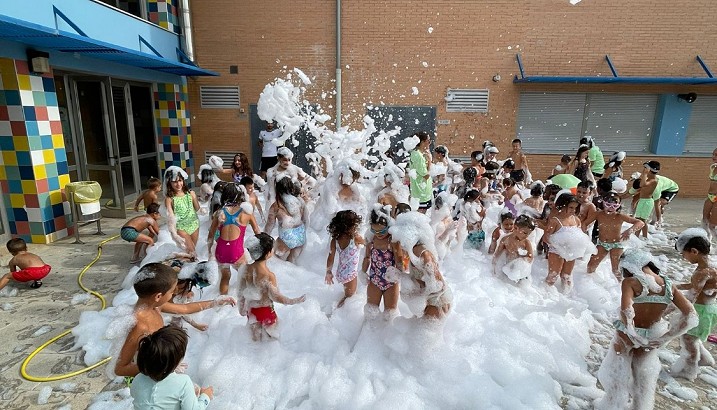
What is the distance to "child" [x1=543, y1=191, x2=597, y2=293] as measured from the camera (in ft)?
15.1

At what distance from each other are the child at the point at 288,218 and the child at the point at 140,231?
5.90 ft

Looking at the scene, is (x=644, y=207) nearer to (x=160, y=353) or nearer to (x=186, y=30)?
(x=160, y=353)

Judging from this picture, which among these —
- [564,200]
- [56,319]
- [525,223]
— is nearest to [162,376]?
[56,319]

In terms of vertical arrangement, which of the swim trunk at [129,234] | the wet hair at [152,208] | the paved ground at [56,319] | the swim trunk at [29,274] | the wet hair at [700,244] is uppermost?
the wet hair at [700,244]

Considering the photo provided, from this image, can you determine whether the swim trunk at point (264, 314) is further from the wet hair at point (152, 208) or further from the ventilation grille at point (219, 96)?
the ventilation grille at point (219, 96)

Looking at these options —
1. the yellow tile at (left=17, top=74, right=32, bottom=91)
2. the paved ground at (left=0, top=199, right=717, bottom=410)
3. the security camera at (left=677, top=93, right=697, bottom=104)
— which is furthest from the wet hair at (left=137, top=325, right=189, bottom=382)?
the security camera at (left=677, top=93, right=697, bottom=104)

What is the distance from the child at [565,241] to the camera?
15.1 ft

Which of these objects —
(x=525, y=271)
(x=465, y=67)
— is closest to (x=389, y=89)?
(x=465, y=67)

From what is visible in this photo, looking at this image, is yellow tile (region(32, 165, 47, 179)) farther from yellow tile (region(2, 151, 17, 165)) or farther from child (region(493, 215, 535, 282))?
child (region(493, 215, 535, 282))

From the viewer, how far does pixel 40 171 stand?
5766mm

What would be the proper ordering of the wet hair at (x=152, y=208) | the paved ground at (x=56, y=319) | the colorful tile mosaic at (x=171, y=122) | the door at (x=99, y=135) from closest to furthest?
the paved ground at (x=56, y=319)
the wet hair at (x=152, y=208)
the door at (x=99, y=135)
the colorful tile mosaic at (x=171, y=122)

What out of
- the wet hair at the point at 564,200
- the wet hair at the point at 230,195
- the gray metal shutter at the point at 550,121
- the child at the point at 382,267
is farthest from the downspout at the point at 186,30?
the wet hair at the point at 564,200

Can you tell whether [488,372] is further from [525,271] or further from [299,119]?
[299,119]

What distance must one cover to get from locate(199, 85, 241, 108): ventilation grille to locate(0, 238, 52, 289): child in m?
6.52
